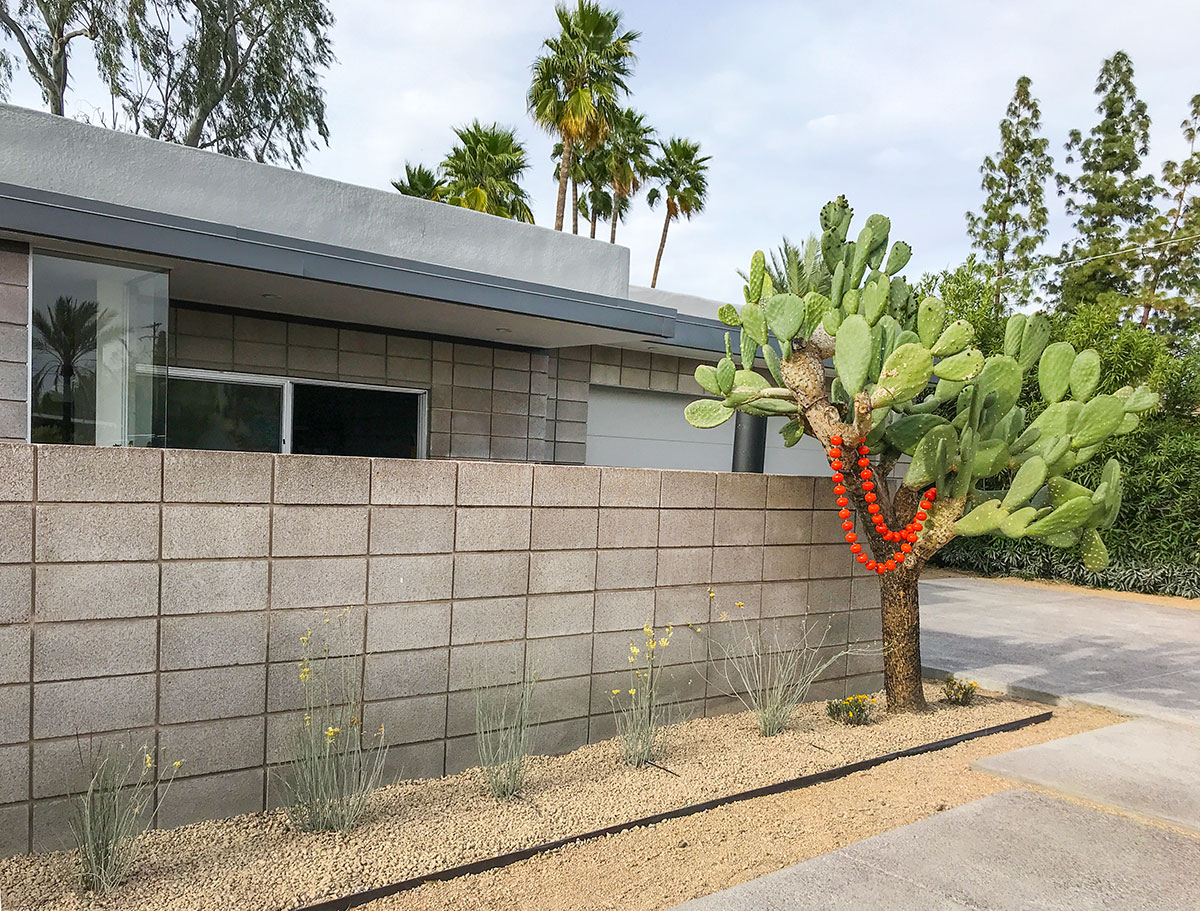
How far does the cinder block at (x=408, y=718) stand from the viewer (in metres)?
4.67

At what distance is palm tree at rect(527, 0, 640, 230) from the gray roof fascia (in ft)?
49.3

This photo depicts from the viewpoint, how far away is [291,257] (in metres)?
7.30

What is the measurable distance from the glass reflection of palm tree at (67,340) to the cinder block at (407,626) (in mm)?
3182

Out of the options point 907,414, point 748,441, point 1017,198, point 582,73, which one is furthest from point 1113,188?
point 907,414

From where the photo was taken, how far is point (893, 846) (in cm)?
427

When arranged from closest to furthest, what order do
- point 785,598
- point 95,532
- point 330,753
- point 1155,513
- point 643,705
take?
1. point 95,532
2. point 330,753
3. point 643,705
4. point 785,598
5. point 1155,513

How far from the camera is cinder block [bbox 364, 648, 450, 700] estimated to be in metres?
4.66

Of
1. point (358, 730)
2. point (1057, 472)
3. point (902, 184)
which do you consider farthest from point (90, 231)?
point (902, 184)

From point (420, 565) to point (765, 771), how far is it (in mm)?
2155

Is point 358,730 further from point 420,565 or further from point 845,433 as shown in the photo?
point 845,433

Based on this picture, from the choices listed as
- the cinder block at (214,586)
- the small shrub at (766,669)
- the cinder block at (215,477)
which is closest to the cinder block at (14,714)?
the cinder block at (214,586)

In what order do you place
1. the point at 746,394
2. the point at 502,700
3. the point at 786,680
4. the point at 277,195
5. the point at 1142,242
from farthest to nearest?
the point at 1142,242
the point at 277,195
the point at 746,394
the point at 786,680
the point at 502,700

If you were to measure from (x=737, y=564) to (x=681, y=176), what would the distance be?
2795 cm

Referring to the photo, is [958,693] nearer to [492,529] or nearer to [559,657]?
[559,657]
